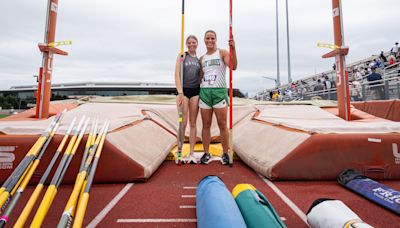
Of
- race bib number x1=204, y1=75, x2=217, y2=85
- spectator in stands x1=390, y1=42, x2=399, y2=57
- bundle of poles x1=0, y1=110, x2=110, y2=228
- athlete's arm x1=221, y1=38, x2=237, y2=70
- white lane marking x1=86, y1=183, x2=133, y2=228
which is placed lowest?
white lane marking x1=86, y1=183, x2=133, y2=228

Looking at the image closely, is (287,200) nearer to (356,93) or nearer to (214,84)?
(214,84)

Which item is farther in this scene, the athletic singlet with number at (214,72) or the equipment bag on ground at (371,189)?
the athletic singlet with number at (214,72)

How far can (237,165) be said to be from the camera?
3303 mm

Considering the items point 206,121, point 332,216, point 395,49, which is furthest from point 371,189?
point 395,49

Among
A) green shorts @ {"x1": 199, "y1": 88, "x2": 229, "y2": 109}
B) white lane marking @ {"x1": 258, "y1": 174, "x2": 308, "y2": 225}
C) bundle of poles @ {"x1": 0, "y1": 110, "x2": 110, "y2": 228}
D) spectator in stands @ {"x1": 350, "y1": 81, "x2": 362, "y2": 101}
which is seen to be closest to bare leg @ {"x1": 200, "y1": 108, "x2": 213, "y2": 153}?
green shorts @ {"x1": 199, "y1": 88, "x2": 229, "y2": 109}

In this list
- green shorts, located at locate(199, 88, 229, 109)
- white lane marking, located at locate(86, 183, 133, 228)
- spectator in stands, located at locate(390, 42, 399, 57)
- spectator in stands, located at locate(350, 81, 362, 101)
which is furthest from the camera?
spectator in stands, located at locate(390, 42, 399, 57)

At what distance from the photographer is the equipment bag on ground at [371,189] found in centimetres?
187

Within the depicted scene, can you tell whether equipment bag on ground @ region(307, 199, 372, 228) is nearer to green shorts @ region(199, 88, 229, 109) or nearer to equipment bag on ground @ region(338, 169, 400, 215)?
equipment bag on ground @ region(338, 169, 400, 215)

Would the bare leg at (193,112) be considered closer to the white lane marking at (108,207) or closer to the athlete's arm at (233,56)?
the athlete's arm at (233,56)

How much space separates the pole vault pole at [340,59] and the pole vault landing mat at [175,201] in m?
1.67

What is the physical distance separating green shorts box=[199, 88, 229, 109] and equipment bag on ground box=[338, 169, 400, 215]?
1.65 meters

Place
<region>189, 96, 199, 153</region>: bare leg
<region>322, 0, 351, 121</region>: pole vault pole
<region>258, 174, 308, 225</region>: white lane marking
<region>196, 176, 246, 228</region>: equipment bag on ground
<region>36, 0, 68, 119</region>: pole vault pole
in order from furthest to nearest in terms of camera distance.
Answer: <region>322, 0, 351, 121</region>: pole vault pole < <region>36, 0, 68, 119</region>: pole vault pole < <region>189, 96, 199, 153</region>: bare leg < <region>258, 174, 308, 225</region>: white lane marking < <region>196, 176, 246, 228</region>: equipment bag on ground

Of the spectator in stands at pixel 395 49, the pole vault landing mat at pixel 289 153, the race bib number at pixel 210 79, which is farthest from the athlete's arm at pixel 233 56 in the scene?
the spectator in stands at pixel 395 49

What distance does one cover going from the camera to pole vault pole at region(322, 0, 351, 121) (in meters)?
3.88
